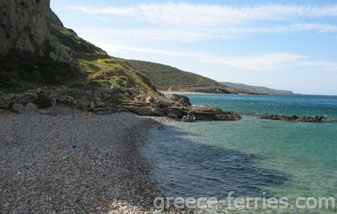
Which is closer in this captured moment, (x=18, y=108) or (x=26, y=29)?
(x=18, y=108)

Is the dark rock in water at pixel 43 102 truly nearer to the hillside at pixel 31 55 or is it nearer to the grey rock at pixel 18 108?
the grey rock at pixel 18 108

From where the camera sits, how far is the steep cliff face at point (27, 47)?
1479 inches

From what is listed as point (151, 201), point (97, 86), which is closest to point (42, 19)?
point (97, 86)

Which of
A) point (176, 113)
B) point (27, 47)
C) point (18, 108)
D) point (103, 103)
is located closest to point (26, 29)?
point (27, 47)

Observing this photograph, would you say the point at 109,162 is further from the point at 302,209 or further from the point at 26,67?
the point at 26,67

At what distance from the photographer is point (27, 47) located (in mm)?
40750

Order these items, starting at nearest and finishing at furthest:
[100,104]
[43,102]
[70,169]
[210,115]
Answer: [70,169], [43,102], [100,104], [210,115]

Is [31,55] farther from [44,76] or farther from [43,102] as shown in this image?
[43,102]

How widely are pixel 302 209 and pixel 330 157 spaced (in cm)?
1277

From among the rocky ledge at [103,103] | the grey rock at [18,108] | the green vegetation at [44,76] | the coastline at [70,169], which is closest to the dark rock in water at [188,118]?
the rocky ledge at [103,103]

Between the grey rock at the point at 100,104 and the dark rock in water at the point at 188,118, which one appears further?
the dark rock in water at the point at 188,118

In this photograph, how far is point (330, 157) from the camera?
23156 mm

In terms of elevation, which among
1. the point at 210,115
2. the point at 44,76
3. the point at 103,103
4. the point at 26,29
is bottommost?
the point at 210,115

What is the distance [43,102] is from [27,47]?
502 inches
